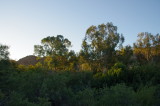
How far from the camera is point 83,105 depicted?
268 inches

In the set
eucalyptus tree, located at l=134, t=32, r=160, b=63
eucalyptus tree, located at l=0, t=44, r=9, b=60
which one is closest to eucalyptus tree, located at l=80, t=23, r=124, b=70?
eucalyptus tree, located at l=134, t=32, r=160, b=63

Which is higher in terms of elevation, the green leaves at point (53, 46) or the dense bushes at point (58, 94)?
the green leaves at point (53, 46)

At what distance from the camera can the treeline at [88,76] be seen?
6.97m

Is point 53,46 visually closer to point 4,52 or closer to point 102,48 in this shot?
point 102,48

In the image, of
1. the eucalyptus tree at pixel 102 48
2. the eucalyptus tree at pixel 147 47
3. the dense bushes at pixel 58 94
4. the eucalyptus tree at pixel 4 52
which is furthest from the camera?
the eucalyptus tree at pixel 147 47

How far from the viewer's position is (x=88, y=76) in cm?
1492

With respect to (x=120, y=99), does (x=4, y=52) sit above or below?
above

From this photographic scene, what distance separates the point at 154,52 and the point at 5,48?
39508 millimetres

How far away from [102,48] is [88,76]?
670 inches

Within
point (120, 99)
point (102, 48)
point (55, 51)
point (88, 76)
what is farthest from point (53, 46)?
point (120, 99)

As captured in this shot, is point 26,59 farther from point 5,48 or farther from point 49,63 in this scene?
point 5,48

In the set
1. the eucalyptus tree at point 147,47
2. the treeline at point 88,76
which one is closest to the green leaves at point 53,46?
the treeline at point 88,76

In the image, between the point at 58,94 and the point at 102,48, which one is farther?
the point at 102,48

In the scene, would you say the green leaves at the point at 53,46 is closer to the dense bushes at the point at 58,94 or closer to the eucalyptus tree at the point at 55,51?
the eucalyptus tree at the point at 55,51
